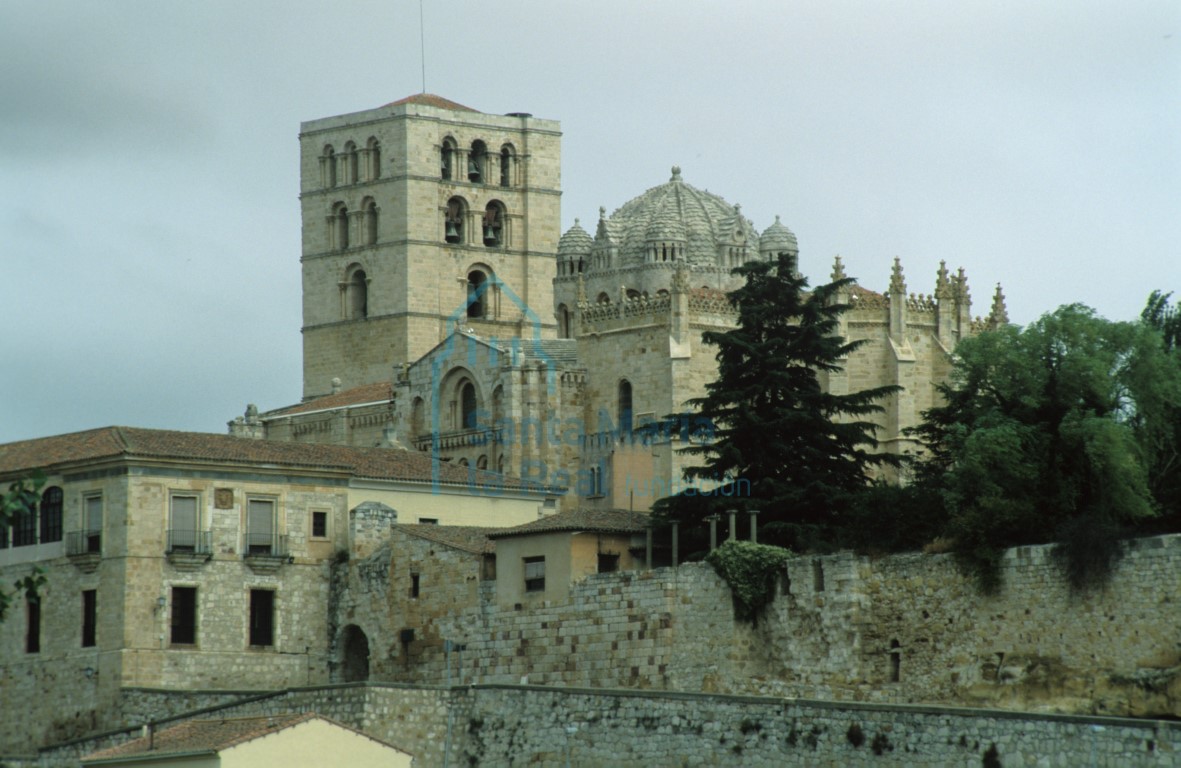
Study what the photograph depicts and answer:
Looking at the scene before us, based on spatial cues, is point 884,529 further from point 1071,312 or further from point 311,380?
point 311,380

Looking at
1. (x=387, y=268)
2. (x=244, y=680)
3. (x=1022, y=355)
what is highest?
(x=387, y=268)

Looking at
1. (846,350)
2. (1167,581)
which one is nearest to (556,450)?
(846,350)

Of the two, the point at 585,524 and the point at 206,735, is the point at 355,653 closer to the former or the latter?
the point at 585,524

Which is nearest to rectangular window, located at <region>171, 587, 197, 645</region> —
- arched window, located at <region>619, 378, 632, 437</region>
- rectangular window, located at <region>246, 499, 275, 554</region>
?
rectangular window, located at <region>246, 499, 275, 554</region>

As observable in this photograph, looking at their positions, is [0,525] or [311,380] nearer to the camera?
[0,525]

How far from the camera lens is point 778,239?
8600 centimetres

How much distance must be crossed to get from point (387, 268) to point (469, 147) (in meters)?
5.88

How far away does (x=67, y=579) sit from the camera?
55.8 meters

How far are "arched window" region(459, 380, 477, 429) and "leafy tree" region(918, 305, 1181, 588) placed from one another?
28.1 m

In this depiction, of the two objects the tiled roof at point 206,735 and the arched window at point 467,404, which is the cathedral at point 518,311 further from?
the tiled roof at point 206,735

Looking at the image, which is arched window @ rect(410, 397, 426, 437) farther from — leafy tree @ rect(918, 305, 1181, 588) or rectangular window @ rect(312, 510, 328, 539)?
leafy tree @ rect(918, 305, 1181, 588)

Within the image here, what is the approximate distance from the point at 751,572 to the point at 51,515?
17027 mm

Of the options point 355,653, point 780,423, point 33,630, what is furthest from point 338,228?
point 780,423

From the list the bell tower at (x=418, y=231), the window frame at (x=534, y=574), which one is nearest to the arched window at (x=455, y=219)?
the bell tower at (x=418, y=231)
